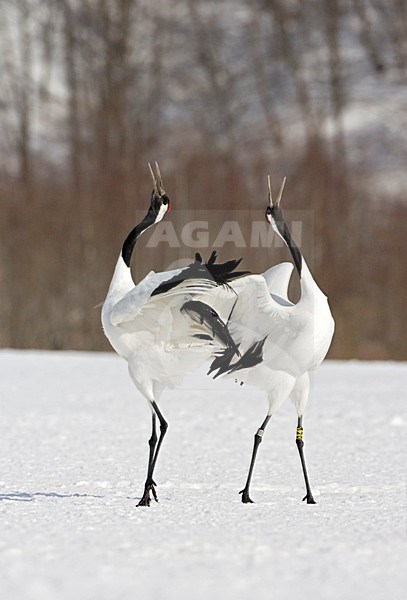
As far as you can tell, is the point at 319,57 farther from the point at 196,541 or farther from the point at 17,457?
the point at 196,541

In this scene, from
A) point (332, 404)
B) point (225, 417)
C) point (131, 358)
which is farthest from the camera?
point (332, 404)

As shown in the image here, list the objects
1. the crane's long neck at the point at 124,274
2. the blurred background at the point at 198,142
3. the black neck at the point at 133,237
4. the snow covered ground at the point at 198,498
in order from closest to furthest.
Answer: the snow covered ground at the point at 198,498 < the crane's long neck at the point at 124,274 < the black neck at the point at 133,237 < the blurred background at the point at 198,142

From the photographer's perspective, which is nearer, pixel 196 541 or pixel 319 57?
pixel 196 541

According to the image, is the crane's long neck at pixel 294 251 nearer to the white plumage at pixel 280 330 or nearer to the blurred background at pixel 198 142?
the white plumage at pixel 280 330

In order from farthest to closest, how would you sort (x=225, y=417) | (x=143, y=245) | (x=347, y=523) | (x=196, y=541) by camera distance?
(x=143, y=245)
(x=225, y=417)
(x=347, y=523)
(x=196, y=541)

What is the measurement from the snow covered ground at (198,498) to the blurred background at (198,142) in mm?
6626

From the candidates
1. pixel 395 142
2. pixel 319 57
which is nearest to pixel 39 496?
pixel 395 142

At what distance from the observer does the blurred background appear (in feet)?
62.2

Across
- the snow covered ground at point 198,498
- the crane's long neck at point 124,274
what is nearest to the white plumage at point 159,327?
the crane's long neck at point 124,274

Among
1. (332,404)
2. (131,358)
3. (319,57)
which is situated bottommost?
(332,404)

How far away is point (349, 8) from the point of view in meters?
31.1

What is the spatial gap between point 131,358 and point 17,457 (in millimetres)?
1928

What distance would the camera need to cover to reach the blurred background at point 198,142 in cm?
1897

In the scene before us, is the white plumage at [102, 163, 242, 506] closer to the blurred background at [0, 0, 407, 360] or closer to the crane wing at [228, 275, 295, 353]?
the crane wing at [228, 275, 295, 353]
